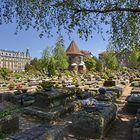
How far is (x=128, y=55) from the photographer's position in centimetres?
1708

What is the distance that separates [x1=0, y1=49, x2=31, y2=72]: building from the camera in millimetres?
145200

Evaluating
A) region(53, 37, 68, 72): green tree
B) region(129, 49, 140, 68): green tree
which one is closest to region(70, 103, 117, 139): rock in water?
region(129, 49, 140, 68): green tree

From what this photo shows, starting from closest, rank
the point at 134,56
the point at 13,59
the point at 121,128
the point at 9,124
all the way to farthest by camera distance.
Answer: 1. the point at 9,124
2. the point at 121,128
3. the point at 134,56
4. the point at 13,59

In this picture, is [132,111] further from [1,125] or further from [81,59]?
[81,59]

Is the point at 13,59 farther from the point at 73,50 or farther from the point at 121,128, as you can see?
the point at 121,128

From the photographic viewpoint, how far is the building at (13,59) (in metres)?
145

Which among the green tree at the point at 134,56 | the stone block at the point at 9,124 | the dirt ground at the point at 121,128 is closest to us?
the stone block at the point at 9,124

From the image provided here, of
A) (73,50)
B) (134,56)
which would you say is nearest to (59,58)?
(73,50)

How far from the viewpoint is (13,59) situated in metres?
154

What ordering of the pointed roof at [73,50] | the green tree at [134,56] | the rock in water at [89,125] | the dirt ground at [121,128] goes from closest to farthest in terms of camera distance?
1. the rock in water at [89,125]
2. the dirt ground at [121,128]
3. the green tree at [134,56]
4. the pointed roof at [73,50]

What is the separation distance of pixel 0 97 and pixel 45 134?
11.1 m

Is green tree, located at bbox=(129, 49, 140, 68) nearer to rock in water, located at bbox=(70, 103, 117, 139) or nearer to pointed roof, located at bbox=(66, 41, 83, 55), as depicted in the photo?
rock in water, located at bbox=(70, 103, 117, 139)

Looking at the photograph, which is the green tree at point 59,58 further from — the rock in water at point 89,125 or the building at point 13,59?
the building at point 13,59

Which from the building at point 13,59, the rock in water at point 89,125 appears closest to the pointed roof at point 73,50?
the building at point 13,59
